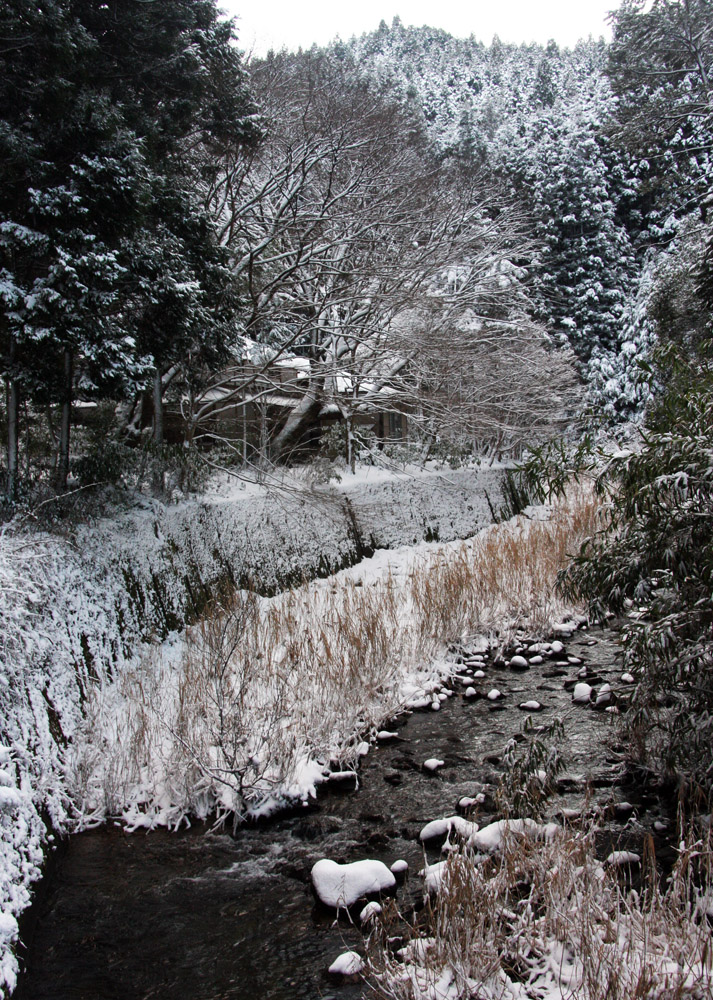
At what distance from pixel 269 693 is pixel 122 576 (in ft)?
8.07

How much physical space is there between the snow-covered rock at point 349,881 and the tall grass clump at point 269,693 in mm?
1112

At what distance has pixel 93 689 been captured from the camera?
17.9 feet

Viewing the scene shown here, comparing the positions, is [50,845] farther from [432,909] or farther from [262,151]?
[262,151]

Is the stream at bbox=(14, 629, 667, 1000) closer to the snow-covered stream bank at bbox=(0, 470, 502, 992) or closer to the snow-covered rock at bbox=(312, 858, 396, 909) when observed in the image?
the snow-covered rock at bbox=(312, 858, 396, 909)

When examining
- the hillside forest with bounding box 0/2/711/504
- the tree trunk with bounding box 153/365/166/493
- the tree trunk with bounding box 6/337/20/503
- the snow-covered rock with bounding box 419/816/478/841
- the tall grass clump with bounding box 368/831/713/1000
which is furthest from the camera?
the tree trunk with bounding box 153/365/166/493

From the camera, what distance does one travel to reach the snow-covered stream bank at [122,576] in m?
3.85

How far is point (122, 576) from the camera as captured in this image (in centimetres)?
735

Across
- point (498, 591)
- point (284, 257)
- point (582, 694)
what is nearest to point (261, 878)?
point (582, 694)

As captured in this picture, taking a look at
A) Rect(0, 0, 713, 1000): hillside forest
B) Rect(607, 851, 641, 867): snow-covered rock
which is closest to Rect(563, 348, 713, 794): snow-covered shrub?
Rect(0, 0, 713, 1000): hillside forest

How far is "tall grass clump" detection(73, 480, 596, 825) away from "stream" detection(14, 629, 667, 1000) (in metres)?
0.25

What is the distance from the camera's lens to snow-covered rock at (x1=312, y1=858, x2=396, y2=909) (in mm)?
3477

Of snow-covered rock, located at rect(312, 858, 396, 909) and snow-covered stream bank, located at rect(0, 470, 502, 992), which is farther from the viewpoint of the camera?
snow-covered stream bank, located at rect(0, 470, 502, 992)

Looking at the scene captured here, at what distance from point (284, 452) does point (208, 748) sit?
853cm

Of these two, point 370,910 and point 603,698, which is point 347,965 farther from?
point 603,698
